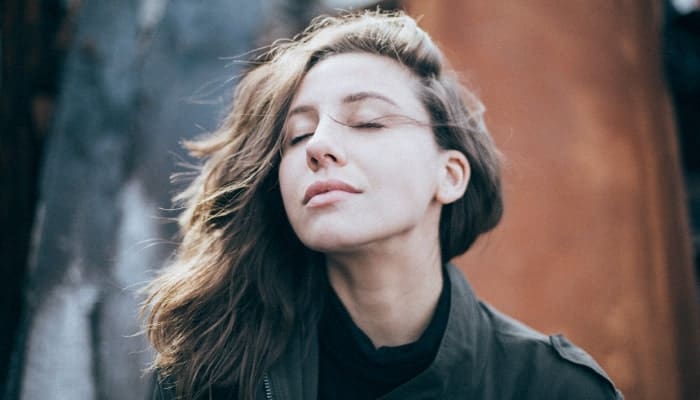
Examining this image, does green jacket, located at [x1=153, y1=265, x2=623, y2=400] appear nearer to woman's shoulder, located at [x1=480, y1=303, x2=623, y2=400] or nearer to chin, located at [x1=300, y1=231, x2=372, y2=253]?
woman's shoulder, located at [x1=480, y1=303, x2=623, y2=400]

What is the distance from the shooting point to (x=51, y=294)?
7.34 ft

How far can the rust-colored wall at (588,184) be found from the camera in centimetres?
230

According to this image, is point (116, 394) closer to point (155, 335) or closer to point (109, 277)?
point (109, 277)

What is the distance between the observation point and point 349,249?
1.48 m

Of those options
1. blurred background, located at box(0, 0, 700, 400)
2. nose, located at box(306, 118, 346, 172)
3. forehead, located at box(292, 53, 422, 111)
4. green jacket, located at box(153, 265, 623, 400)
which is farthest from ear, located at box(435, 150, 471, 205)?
blurred background, located at box(0, 0, 700, 400)

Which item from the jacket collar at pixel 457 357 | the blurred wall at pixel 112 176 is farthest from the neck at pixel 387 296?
the blurred wall at pixel 112 176

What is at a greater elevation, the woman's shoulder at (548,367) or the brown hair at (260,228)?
the brown hair at (260,228)

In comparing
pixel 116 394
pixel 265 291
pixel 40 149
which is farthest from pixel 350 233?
pixel 40 149

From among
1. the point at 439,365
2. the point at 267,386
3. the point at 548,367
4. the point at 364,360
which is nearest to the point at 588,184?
the point at 548,367

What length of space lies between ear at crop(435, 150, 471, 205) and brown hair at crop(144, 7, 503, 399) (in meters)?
0.05

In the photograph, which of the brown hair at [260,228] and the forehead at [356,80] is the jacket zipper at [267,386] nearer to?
the brown hair at [260,228]

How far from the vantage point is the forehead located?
62.1 inches

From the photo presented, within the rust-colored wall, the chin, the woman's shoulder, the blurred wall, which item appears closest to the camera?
the chin

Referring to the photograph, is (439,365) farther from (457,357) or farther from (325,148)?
(325,148)
